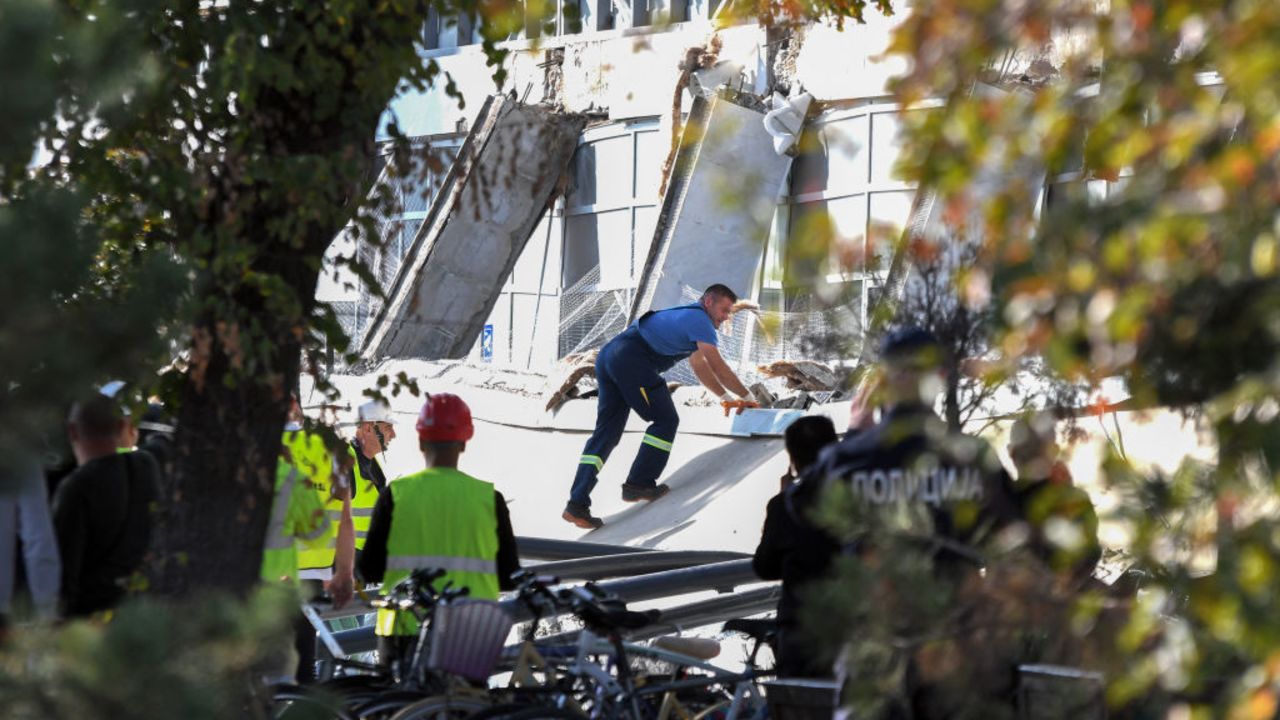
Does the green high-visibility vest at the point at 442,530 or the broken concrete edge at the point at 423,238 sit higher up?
the broken concrete edge at the point at 423,238

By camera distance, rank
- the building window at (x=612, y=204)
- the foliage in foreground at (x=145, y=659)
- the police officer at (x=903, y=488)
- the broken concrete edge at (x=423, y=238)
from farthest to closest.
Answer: the building window at (x=612, y=204) → the broken concrete edge at (x=423, y=238) → the police officer at (x=903, y=488) → the foliage in foreground at (x=145, y=659)

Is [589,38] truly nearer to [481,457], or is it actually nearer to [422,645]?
[481,457]

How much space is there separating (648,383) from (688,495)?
2.66ft

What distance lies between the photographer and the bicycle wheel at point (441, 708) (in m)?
5.47

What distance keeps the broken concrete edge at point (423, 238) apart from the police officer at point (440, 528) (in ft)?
41.4

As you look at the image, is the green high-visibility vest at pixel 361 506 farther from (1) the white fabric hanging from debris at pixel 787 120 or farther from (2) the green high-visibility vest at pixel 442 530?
(1) the white fabric hanging from debris at pixel 787 120

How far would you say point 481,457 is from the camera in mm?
14664

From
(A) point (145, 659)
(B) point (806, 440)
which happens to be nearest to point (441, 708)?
(B) point (806, 440)

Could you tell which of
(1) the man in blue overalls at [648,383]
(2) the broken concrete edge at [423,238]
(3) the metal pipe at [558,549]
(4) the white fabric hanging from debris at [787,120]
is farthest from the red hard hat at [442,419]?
(2) the broken concrete edge at [423,238]

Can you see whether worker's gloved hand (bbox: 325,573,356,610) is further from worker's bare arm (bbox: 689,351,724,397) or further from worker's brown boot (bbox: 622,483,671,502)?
worker's brown boot (bbox: 622,483,671,502)

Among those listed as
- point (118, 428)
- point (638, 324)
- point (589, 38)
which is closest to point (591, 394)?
point (638, 324)

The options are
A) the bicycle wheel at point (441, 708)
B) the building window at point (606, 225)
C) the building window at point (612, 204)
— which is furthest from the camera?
the building window at point (612, 204)

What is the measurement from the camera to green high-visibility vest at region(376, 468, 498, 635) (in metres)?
6.19

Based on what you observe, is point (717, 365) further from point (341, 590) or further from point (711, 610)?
point (341, 590)
